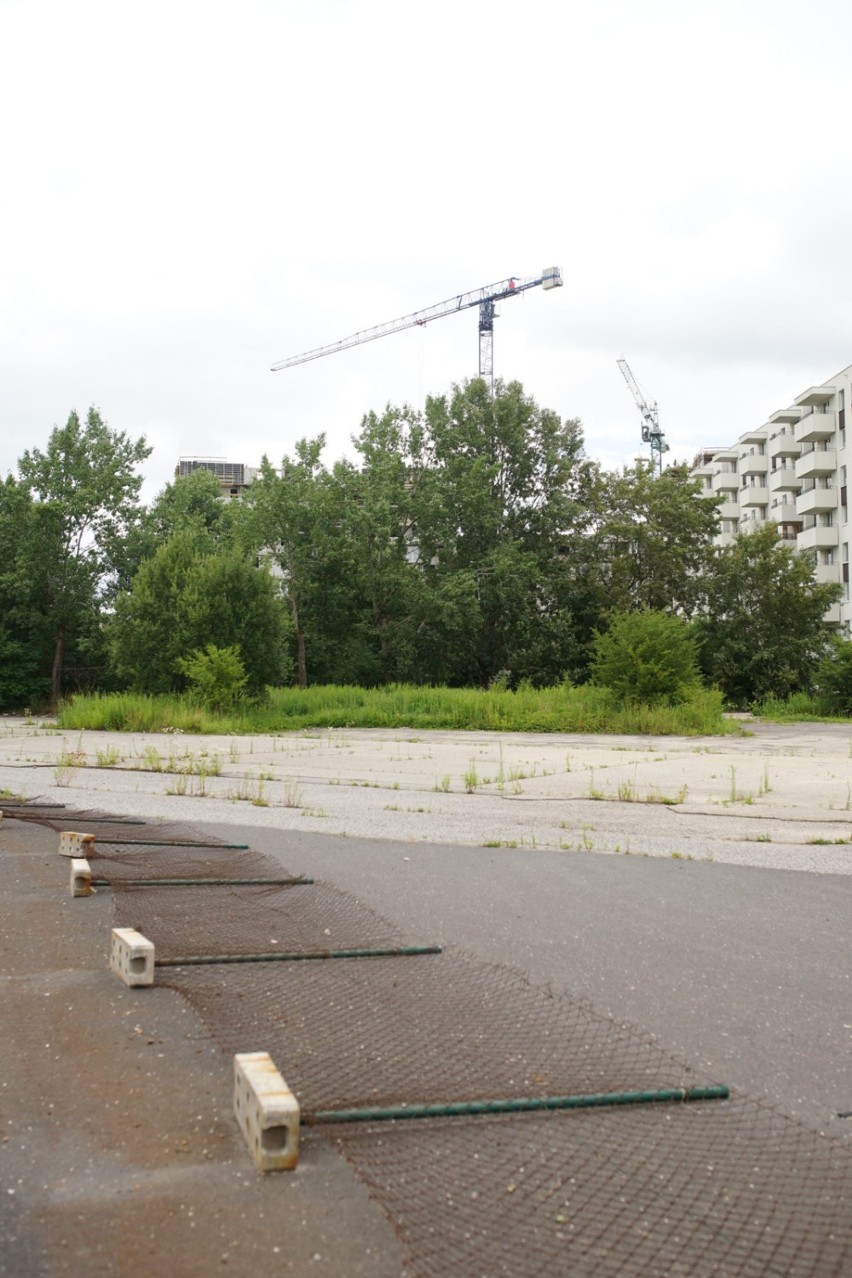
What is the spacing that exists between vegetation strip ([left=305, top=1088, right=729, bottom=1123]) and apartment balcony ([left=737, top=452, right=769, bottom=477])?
319 ft

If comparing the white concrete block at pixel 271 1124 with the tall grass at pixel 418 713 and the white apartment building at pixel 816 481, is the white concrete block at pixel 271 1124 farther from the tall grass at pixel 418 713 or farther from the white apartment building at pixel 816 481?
the white apartment building at pixel 816 481

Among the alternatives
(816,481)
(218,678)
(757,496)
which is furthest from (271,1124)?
(757,496)

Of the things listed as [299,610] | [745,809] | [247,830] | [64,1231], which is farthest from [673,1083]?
[299,610]

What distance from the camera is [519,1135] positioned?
324 cm

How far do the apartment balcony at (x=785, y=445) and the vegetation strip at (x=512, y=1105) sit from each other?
8644cm

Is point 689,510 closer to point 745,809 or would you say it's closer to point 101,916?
point 745,809

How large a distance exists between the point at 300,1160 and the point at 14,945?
3.05 m

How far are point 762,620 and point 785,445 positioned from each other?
41148 mm

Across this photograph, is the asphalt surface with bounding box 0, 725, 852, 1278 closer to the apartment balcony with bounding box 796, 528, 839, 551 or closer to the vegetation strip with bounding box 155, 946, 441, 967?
the vegetation strip with bounding box 155, 946, 441, 967

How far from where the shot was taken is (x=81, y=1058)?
12.9 feet

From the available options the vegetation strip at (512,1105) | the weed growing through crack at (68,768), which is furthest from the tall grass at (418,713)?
the vegetation strip at (512,1105)

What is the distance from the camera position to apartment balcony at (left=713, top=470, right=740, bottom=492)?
103062mm

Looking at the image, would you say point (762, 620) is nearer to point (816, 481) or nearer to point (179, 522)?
point (179, 522)

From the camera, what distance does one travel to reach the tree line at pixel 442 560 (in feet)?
159
